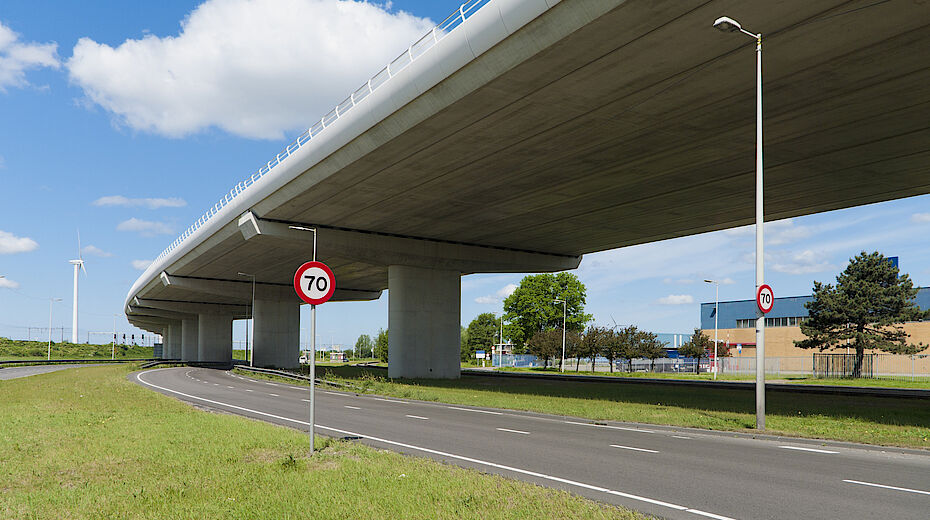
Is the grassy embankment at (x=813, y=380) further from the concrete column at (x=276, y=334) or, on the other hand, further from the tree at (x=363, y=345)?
the tree at (x=363, y=345)

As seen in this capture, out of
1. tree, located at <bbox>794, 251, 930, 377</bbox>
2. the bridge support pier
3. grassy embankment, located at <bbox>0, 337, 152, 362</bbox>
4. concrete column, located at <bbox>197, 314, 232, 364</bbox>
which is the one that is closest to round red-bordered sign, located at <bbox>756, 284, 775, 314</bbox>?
tree, located at <bbox>794, 251, 930, 377</bbox>

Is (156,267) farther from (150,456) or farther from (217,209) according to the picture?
(150,456)

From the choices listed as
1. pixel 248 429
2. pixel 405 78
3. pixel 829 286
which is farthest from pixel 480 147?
pixel 829 286

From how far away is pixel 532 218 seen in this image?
37.5 metres

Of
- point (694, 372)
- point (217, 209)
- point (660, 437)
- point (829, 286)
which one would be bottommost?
point (694, 372)

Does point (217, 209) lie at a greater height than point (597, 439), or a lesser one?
greater

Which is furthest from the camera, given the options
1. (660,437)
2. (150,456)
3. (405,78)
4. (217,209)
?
(217,209)

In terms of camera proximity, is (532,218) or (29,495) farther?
(532,218)

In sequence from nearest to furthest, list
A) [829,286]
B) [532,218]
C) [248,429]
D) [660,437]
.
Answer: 1. [248,429]
2. [660,437]
3. [532,218]
4. [829,286]

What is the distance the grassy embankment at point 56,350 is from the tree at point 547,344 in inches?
3067

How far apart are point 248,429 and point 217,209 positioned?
3383 centimetres

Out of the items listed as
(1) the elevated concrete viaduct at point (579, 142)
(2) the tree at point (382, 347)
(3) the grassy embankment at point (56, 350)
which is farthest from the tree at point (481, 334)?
(1) the elevated concrete viaduct at point (579, 142)

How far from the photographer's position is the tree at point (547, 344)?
233 feet

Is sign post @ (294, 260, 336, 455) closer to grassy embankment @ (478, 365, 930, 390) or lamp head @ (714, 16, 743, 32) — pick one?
lamp head @ (714, 16, 743, 32)
